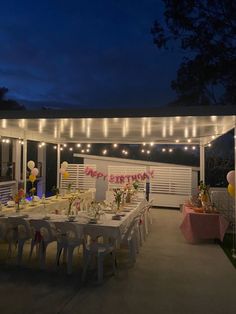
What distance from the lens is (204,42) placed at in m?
12.9

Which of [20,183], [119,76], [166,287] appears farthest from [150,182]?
[119,76]

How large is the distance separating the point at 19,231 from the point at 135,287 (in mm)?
2767

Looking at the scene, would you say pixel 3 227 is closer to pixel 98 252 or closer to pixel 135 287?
pixel 98 252

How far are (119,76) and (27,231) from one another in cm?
4425

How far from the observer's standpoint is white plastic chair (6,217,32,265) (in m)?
6.03

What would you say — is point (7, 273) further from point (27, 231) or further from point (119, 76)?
point (119, 76)

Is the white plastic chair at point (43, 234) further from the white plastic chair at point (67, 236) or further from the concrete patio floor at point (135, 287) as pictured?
the concrete patio floor at point (135, 287)

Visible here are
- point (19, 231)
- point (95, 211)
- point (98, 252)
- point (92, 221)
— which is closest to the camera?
point (98, 252)

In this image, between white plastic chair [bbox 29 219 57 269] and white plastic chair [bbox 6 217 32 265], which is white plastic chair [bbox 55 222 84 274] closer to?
white plastic chair [bbox 29 219 57 269]

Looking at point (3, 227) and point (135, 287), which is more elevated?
point (3, 227)

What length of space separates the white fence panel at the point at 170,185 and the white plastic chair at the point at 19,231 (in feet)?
29.5

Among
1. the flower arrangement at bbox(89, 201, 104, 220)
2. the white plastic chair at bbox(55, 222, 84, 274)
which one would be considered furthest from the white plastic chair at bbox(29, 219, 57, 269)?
the flower arrangement at bbox(89, 201, 104, 220)

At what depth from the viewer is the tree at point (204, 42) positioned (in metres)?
12.3

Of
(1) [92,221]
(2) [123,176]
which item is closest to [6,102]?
(2) [123,176]
